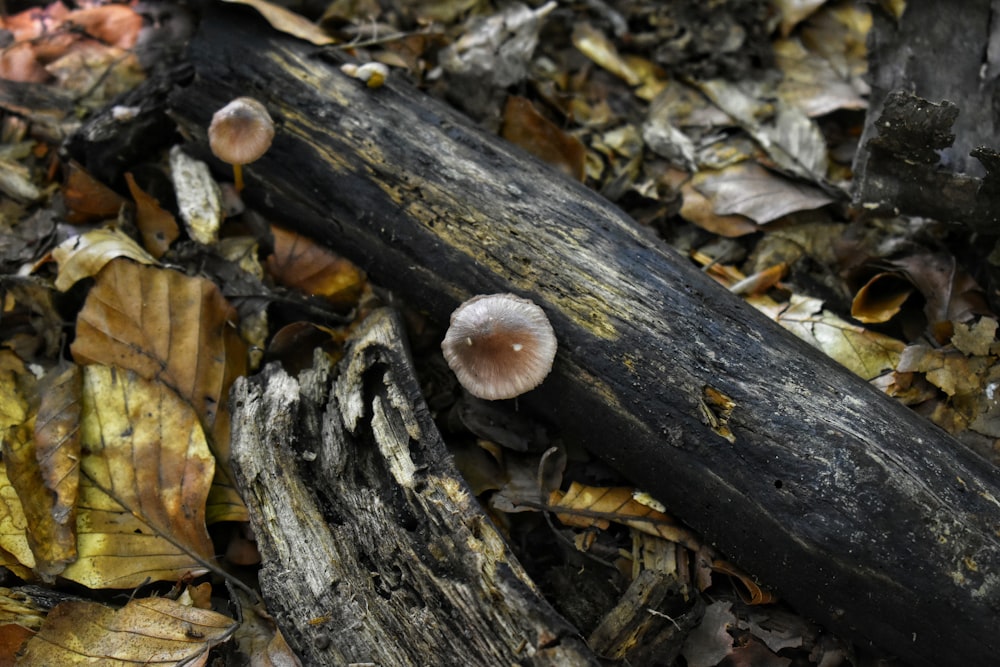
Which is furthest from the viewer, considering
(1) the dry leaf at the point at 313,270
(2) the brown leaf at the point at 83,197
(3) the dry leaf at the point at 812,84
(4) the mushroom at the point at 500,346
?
(3) the dry leaf at the point at 812,84

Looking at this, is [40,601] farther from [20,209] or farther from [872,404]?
[872,404]

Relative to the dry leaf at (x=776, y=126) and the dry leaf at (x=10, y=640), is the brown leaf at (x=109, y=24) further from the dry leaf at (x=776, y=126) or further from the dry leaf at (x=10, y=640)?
the dry leaf at (x=776, y=126)

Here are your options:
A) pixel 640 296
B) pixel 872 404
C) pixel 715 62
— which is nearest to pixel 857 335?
pixel 872 404

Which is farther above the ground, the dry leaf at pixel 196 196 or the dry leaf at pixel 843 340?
the dry leaf at pixel 843 340

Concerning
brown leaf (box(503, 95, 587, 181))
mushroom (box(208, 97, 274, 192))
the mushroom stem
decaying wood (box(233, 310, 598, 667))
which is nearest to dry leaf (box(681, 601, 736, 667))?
decaying wood (box(233, 310, 598, 667))

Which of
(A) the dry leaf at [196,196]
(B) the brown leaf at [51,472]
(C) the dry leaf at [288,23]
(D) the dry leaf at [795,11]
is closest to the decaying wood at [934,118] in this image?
(D) the dry leaf at [795,11]

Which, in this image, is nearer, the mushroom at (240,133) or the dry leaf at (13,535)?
the dry leaf at (13,535)

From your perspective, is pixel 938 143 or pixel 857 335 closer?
pixel 938 143

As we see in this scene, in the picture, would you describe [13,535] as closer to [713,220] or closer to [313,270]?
[313,270]
